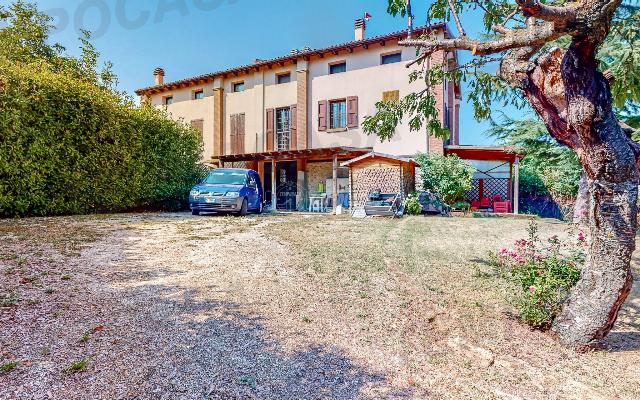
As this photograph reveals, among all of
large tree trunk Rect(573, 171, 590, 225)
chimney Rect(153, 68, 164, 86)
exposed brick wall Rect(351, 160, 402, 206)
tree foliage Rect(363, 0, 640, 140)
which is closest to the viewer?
tree foliage Rect(363, 0, 640, 140)

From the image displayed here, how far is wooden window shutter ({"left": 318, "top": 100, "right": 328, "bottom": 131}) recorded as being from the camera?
17.5 m

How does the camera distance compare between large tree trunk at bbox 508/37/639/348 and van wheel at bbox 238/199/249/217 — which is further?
van wheel at bbox 238/199/249/217

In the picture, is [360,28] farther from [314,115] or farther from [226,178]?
[226,178]

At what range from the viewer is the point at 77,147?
9.70m

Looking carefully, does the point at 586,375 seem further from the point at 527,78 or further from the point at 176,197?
the point at 176,197

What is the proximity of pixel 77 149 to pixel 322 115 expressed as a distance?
35.3 ft

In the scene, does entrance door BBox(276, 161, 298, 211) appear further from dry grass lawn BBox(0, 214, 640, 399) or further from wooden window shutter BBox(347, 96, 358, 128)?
dry grass lawn BBox(0, 214, 640, 399)

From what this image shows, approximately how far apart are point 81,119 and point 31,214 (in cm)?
279

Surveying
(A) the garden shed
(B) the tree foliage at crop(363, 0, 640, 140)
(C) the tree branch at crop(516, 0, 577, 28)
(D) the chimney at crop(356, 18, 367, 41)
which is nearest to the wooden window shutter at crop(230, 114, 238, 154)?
(D) the chimney at crop(356, 18, 367, 41)

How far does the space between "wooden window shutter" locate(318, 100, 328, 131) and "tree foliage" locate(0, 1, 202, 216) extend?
19.8ft

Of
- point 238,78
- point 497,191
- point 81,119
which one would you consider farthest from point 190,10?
point 497,191

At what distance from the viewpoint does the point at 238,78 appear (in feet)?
65.6

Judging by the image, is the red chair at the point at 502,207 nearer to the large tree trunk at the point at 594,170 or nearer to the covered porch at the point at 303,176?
the covered porch at the point at 303,176

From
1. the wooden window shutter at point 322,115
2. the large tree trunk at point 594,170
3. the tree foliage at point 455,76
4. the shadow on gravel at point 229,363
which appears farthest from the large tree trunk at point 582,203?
the wooden window shutter at point 322,115
